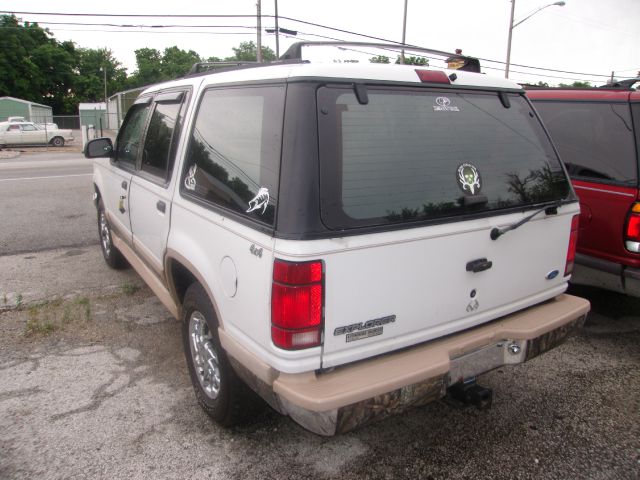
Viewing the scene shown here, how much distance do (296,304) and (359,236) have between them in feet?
1.27

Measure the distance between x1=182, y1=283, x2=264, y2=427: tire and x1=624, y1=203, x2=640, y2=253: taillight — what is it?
2.92 metres

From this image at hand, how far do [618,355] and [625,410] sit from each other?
87 centimetres

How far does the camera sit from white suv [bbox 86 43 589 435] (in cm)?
211

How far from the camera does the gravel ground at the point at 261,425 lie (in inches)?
104

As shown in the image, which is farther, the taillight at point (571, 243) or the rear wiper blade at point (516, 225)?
the taillight at point (571, 243)

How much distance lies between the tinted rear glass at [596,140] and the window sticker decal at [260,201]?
9.79ft

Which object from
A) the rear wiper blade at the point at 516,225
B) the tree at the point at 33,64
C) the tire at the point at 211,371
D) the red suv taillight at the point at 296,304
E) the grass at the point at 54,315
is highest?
the tree at the point at 33,64

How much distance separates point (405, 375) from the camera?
2.22 metres

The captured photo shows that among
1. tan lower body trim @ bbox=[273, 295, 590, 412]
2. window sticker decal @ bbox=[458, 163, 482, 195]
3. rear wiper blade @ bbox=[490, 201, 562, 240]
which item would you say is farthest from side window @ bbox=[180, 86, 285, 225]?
rear wiper blade @ bbox=[490, 201, 562, 240]

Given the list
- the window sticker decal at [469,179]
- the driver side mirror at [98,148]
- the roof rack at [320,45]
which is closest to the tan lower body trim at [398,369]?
the window sticker decal at [469,179]

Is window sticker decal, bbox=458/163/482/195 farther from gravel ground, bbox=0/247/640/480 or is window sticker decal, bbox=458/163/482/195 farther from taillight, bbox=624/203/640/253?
taillight, bbox=624/203/640/253

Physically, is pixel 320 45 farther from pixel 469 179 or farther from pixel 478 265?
→ pixel 478 265

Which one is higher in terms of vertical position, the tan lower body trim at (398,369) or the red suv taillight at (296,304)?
the red suv taillight at (296,304)

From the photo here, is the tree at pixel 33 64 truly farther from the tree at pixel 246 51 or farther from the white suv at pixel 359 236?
the white suv at pixel 359 236
